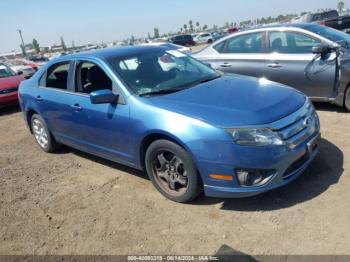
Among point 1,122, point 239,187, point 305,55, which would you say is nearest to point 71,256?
point 239,187

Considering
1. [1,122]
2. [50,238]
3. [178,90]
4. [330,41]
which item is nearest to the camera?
[50,238]

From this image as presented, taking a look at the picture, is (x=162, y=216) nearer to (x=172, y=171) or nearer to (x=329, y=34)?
(x=172, y=171)

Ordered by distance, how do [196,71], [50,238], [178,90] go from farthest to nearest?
1. [196,71]
2. [178,90]
3. [50,238]

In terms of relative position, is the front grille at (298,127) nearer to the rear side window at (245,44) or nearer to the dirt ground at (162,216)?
the dirt ground at (162,216)

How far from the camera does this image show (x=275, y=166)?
355 centimetres

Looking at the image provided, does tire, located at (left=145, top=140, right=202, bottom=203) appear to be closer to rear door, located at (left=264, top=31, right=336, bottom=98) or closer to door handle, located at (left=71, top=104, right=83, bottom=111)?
door handle, located at (left=71, top=104, right=83, bottom=111)

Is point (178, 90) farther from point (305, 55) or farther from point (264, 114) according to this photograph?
point (305, 55)

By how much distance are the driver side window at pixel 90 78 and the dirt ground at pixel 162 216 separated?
1197mm

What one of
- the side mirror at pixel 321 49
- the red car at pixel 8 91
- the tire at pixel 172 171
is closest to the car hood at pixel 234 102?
the tire at pixel 172 171

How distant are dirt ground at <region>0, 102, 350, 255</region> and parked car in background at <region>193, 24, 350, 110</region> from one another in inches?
49.4

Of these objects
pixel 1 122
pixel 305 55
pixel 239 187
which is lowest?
pixel 1 122

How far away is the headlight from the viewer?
349 centimetres

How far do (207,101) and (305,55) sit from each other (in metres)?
3.40

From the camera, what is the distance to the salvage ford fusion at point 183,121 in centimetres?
355
